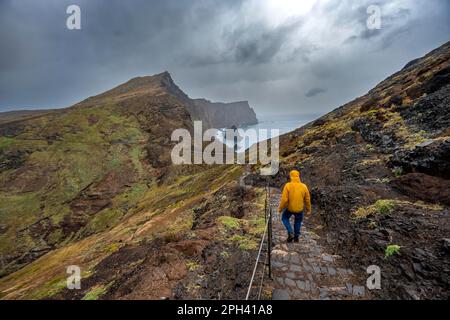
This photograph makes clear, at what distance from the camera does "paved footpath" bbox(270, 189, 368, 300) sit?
5.66 metres

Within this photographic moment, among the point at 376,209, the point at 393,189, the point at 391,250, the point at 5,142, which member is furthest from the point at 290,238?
the point at 5,142

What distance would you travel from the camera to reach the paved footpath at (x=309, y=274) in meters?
5.66

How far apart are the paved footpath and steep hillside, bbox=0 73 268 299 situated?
100 cm

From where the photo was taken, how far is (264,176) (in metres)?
18.8

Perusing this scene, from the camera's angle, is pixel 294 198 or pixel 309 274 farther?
pixel 294 198

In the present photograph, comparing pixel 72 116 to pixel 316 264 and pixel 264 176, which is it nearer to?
pixel 264 176

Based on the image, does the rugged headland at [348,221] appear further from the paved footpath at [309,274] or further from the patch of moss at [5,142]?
the patch of moss at [5,142]

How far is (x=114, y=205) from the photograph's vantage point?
180 ft

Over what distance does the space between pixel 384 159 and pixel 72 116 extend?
99799 millimetres

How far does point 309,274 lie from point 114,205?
186 feet

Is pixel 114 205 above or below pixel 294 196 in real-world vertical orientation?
below

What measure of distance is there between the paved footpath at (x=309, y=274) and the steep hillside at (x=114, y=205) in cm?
100

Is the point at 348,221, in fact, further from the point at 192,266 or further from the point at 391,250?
the point at 192,266
